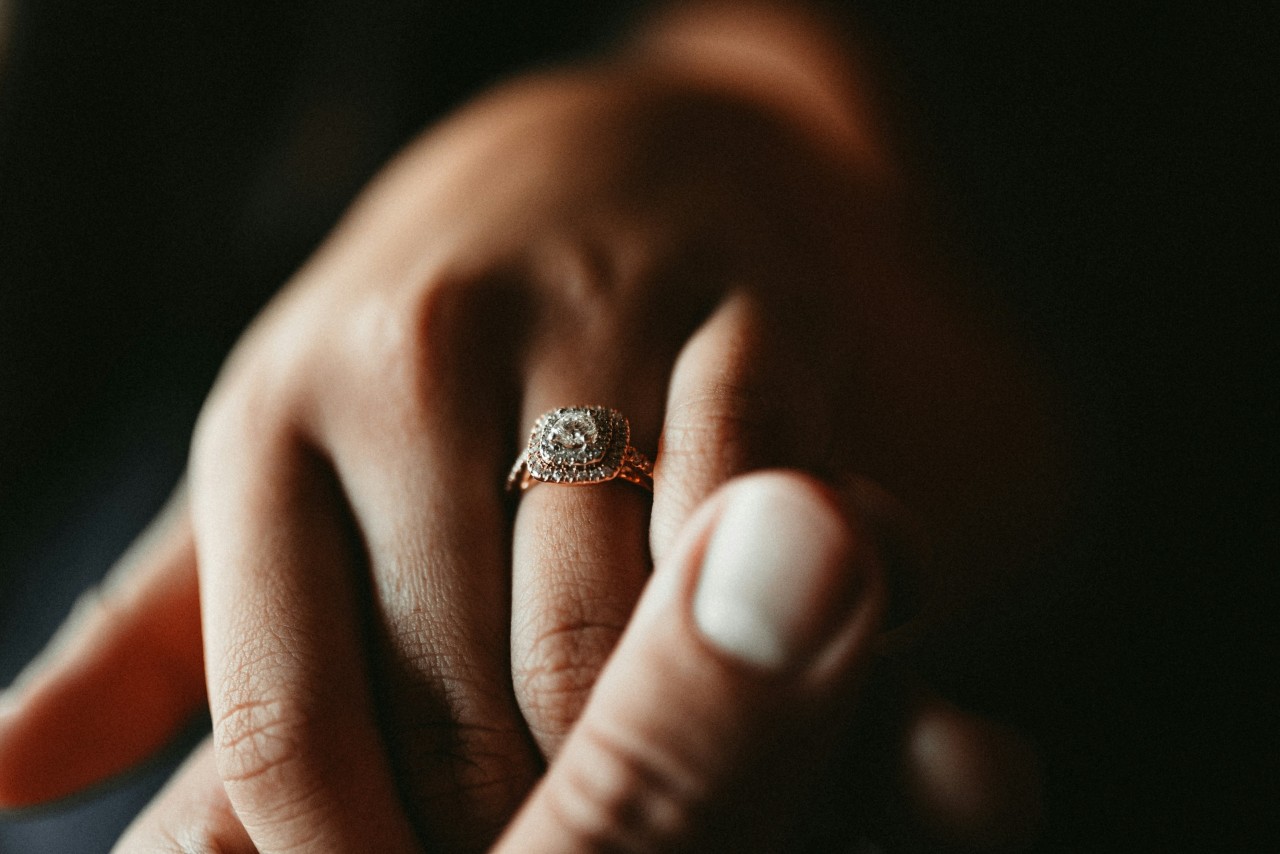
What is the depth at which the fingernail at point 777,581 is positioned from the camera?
1.65ft

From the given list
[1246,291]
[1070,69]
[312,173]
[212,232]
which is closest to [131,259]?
[212,232]

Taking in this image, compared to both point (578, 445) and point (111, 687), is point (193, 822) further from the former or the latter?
point (578, 445)

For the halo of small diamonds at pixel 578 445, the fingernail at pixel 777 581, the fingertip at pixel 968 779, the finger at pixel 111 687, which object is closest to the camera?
the fingernail at pixel 777 581

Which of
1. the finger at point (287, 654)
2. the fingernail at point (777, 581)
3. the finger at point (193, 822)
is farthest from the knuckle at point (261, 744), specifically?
the fingernail at point (777, 581)

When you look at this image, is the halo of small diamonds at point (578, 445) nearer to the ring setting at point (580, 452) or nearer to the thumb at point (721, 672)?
the ring setting at point (580, 452)

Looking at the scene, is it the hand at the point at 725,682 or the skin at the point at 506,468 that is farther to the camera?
the skin at the point at 506,468

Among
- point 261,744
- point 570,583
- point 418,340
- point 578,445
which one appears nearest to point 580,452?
point 578,445

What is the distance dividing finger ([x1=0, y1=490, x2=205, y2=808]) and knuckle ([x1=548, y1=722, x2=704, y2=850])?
66 cm

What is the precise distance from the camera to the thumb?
19.8 inches

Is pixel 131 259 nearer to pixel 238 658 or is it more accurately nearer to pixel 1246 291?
pixel 238 658

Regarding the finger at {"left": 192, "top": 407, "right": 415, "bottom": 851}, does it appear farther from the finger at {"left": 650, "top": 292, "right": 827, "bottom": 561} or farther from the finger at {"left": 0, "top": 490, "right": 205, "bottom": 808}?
the finger at {"left": 650, "top": 292, "right": 827, "bottom": 561}

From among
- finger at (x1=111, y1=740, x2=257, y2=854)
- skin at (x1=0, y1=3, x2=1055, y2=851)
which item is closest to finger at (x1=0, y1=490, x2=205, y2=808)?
skin at (x1=0, y1=3, x2=1055, y2=851)

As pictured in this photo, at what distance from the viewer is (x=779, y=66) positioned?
1.43 metres

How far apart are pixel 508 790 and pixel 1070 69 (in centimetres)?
133
